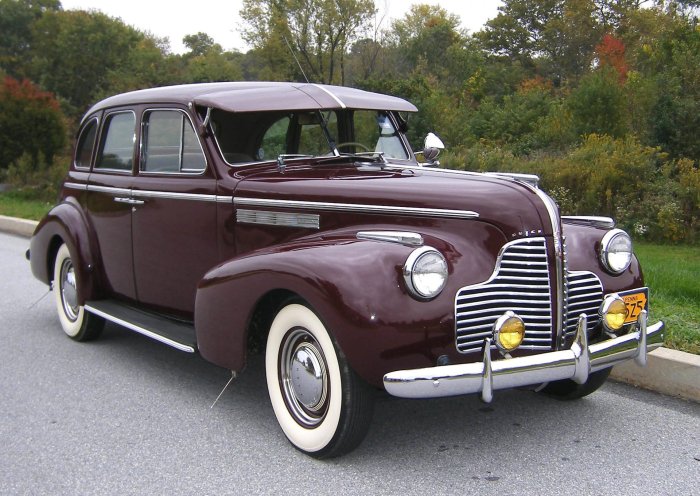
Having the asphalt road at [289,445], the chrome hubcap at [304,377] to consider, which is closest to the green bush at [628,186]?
the asphalt road at [289,445]

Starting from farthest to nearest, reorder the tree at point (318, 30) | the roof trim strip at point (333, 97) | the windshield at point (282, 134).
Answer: the tree at point (318, 30) < the roof trim strip at point (333, 97) < the windshield at point (282, 134)

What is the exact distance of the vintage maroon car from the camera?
316cm

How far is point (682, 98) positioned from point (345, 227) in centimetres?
1018

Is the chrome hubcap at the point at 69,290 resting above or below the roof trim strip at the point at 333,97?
below

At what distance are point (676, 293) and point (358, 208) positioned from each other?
3.35 meters

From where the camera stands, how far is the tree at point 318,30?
30656 mm

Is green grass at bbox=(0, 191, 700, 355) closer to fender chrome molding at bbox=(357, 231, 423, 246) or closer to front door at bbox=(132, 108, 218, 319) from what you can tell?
fender chrome molding at bbox=(357, 231, 423, 246)

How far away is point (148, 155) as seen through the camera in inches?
194

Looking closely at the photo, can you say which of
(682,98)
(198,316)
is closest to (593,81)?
(682,98)

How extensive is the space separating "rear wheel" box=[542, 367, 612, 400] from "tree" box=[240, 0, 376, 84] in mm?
26694

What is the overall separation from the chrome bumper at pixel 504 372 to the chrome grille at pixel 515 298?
0.14m

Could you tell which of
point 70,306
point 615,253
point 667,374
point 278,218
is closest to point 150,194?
point 278,218

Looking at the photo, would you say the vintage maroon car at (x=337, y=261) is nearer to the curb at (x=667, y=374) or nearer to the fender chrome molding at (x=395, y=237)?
the fender chrome molding at (x=395, y=237)

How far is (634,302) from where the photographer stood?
3.73 m
